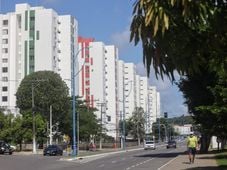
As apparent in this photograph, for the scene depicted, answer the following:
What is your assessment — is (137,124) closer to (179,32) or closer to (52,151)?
(52,151)

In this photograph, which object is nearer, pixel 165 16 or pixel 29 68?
pixel 165 16

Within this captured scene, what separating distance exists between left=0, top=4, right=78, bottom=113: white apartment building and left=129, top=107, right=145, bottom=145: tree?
3197 cm

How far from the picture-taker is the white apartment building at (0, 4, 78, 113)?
141 meters

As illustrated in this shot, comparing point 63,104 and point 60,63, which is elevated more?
point 60,63

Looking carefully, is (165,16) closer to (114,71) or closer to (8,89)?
(8,89)

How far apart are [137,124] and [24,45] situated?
41917 mm

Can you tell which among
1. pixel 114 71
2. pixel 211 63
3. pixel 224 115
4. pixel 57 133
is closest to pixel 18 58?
pixel 57 133

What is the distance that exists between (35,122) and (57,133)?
21.9 metres

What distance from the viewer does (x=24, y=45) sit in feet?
469

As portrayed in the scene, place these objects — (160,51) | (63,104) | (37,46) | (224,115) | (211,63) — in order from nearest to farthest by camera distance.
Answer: (160,51) → (211,63) → (224,115) → (63,104) → (37,46)

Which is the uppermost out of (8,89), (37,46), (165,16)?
(37,46)

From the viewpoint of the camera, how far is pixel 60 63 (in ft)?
489

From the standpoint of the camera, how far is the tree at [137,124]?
6496 inches

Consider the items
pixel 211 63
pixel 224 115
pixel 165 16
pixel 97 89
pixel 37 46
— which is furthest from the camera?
pixel 97 89
